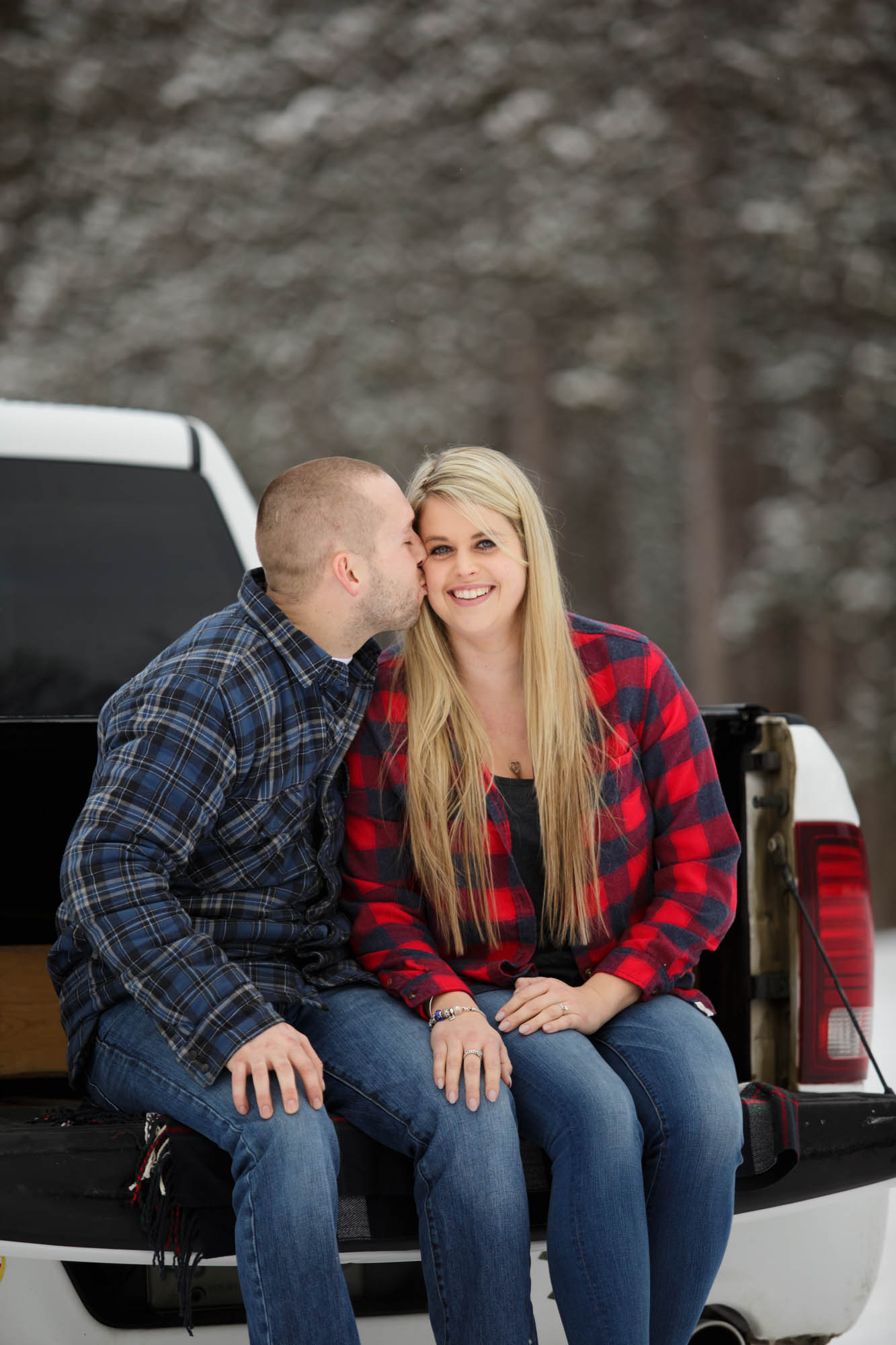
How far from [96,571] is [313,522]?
1807 mm

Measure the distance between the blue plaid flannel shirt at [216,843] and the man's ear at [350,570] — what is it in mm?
125

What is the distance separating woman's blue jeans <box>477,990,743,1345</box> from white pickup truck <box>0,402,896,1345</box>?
0.32ft

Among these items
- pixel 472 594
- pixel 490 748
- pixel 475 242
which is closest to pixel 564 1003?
pixel 490 748

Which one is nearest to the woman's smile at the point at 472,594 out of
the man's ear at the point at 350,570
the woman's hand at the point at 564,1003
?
the man's ear at the point at 350,570

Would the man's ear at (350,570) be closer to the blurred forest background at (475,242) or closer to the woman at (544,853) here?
the woman at (544,853)

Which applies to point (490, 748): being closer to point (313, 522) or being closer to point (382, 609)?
point (382, 609)

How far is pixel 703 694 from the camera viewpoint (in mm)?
13914

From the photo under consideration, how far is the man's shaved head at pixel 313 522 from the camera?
2.46 meters

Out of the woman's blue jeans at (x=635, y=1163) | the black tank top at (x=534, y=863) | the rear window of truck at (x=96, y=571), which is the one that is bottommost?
the woman's blue jeans at (x=635, y=1163)

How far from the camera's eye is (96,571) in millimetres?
4094

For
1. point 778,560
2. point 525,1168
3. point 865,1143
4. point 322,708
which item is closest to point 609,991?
point 525,1168

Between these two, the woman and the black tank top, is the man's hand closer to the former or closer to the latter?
the woman

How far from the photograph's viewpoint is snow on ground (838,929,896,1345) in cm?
314

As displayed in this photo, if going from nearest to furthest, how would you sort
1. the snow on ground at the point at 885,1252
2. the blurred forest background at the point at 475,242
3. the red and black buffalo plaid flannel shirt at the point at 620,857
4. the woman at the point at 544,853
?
the woman at the point at 544,853 → the red and black buffalo plaid flannel shirt at the point at 620,857 → the snow on ground at the point at 885,1252 → the blurred forest background at the point at 475,242
